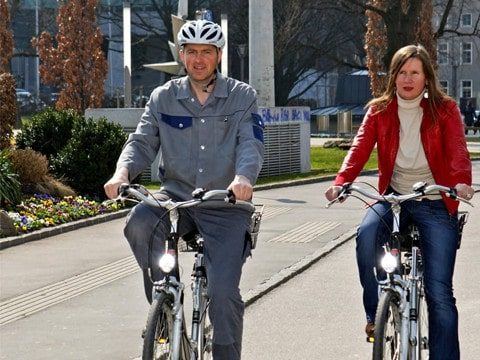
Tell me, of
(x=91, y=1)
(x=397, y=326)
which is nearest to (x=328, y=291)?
(x=397, y=326)

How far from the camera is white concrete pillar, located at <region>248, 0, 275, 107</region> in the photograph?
2673 cm

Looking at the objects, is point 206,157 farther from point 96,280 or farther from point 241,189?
point 96,280

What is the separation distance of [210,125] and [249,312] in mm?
3622

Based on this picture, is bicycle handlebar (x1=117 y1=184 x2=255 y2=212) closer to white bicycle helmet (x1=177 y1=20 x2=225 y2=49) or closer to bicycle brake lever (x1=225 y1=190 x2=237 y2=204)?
bicycle brake lever (x1=225 y1=190 x2=237 y2=204)

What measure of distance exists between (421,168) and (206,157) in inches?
40.7

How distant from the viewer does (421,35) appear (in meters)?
47.3

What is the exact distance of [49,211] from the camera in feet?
51.8

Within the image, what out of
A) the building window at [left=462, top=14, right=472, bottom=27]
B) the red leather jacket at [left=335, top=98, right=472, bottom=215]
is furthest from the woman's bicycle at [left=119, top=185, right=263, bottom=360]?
the building window at [left=462, top=14, right=472, bottom=27]

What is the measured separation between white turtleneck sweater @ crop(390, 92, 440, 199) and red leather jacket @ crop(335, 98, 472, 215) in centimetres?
3

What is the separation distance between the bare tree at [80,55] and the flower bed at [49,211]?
2704 centimetres

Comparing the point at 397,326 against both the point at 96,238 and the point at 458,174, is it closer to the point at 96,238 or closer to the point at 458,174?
the point at 458,174

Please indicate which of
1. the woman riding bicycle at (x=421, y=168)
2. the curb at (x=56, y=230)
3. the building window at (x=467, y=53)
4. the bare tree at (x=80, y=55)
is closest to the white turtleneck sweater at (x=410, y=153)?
the woman riding bicycle at (x=421, y=168)

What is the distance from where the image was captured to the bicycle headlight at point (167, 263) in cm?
549

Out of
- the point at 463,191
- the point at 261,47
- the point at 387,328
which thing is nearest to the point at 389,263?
the point at 387,328
